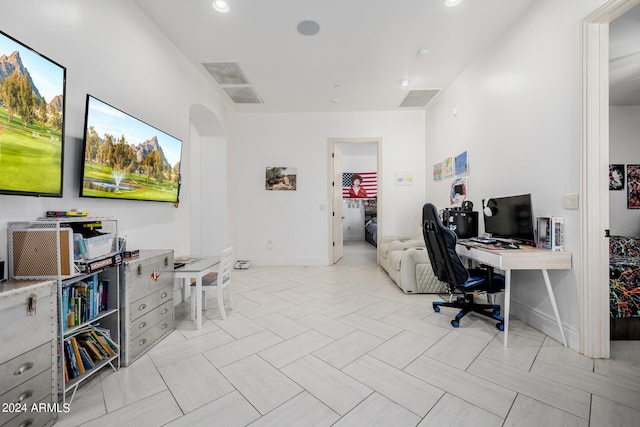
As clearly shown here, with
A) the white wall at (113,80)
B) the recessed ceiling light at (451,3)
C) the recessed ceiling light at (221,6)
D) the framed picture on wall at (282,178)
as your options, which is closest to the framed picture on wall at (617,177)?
the recessed ceiling light at (451,3)

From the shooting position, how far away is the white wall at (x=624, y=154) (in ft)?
12.3

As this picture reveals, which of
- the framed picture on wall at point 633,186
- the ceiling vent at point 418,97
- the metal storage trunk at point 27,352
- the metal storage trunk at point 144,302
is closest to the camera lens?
the metal storage trunk at point 27,352

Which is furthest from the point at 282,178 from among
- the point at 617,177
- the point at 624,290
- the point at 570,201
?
the point at 617,177

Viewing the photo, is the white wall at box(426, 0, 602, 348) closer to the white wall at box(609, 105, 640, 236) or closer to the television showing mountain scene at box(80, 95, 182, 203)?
the white wall at box(609, 105, 640, 236)

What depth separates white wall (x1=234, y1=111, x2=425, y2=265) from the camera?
494 cm

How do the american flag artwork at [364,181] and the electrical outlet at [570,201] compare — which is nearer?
the electrical outlet at [570,201]

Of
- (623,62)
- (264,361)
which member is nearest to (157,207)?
(264,361)

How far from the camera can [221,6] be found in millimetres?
2371

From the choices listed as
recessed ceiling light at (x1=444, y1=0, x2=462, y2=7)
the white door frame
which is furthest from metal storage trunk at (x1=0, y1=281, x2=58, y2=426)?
recessed ceiling light at (x1=444, y1=0, x2=462, y2=7)

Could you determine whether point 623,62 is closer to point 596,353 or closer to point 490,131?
point 490,131

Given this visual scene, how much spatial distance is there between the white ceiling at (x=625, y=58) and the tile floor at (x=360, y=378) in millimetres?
2843

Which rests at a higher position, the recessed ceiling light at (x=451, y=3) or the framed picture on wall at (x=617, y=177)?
the recessed ceiling light at (x=451, y=3)

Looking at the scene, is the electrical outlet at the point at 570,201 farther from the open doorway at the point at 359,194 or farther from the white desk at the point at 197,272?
the open doorway at the point at 359,194

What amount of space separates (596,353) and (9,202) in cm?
386
